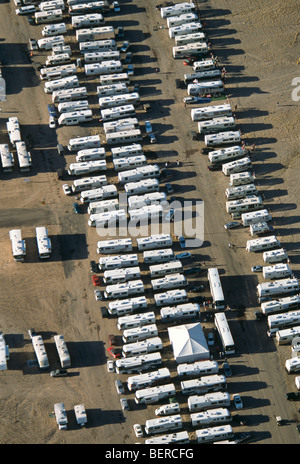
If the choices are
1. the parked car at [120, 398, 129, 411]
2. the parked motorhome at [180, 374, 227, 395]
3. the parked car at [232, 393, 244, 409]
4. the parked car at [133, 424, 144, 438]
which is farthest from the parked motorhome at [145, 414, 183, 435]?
the parked car at [232, 393, 244, 409]

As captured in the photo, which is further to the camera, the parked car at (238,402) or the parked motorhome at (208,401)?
the parked car at (238,402)

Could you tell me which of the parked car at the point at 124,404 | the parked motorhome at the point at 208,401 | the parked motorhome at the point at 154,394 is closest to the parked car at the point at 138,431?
the parked car at the point at 124,404

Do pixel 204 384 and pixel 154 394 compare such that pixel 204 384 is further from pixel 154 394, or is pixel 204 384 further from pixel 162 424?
pixel 162 424

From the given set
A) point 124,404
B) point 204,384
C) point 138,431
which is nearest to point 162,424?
point 138,431

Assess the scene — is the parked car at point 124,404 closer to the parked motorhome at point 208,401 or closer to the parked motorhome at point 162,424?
the parked motorhome at point 162,424

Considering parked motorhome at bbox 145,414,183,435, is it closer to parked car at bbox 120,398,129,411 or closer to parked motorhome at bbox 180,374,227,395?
parked car at bbox 120,398,129,411
